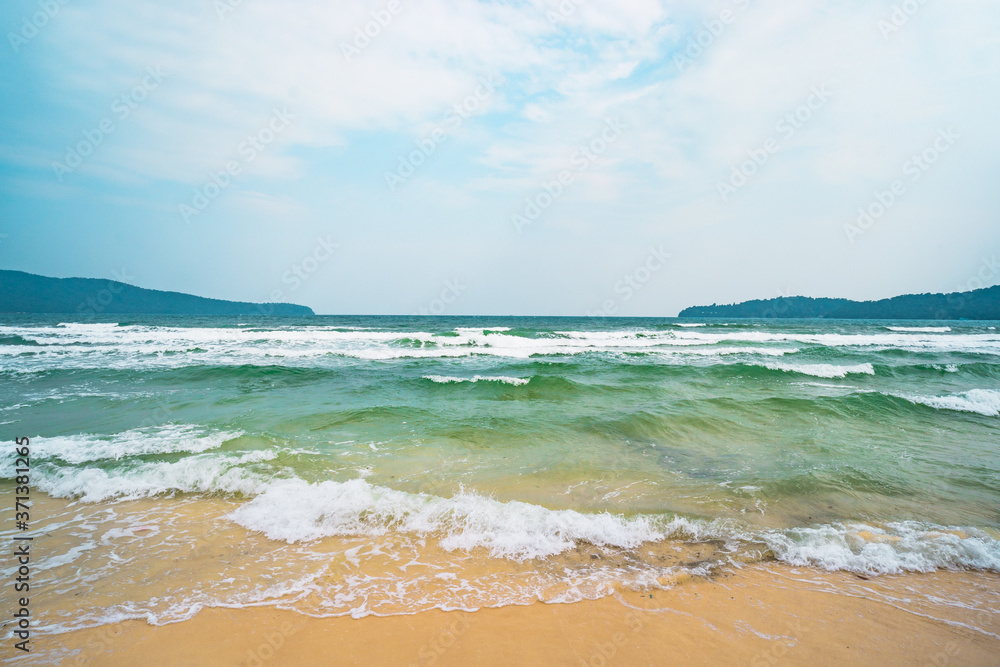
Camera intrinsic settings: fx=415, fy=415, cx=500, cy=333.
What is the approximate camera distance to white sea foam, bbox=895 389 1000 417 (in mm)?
9977

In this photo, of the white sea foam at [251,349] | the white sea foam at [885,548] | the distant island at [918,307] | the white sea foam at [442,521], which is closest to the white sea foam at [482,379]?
the white sea foam at [251,349]

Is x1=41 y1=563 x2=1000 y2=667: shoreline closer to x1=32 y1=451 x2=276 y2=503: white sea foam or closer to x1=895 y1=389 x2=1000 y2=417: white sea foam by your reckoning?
x1=32 y1=451 x2=276 y2=503: white sea foam

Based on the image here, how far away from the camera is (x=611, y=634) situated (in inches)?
113

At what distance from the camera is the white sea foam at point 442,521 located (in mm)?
4082

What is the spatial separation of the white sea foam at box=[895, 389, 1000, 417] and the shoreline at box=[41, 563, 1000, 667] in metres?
9.77

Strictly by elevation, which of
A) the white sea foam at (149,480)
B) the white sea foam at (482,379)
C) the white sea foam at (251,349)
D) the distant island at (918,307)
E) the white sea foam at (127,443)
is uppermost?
the distant island at (918,307)

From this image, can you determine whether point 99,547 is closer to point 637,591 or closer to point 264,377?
point 637,591

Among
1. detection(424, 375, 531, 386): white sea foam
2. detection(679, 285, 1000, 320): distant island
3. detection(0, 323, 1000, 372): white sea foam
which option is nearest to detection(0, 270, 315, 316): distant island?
detection(0, 323, 1000, 372): white sea foam

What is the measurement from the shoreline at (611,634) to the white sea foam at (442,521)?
84cm

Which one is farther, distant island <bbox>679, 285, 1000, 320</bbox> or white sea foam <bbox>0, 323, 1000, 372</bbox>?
distant island <bbox>679, 285, 1000, 320</bbox>

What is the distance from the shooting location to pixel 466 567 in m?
3.71

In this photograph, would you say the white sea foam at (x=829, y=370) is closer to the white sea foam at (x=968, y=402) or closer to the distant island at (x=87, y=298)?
the white sea foam at (x=968, y=402)

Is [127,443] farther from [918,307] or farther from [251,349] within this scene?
[918,307]

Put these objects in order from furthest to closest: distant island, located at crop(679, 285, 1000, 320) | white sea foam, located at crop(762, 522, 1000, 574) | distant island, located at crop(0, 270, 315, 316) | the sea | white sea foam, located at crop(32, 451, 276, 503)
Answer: distant island, located at crop(679, 285, 1000, 320) < distant island, located at crop(0, 270, 315, 316) < white sea foam, located at crop(32, 451, 276, 503) < white sea foam, located at crop(762, 522, 1000, 574) < the sea
